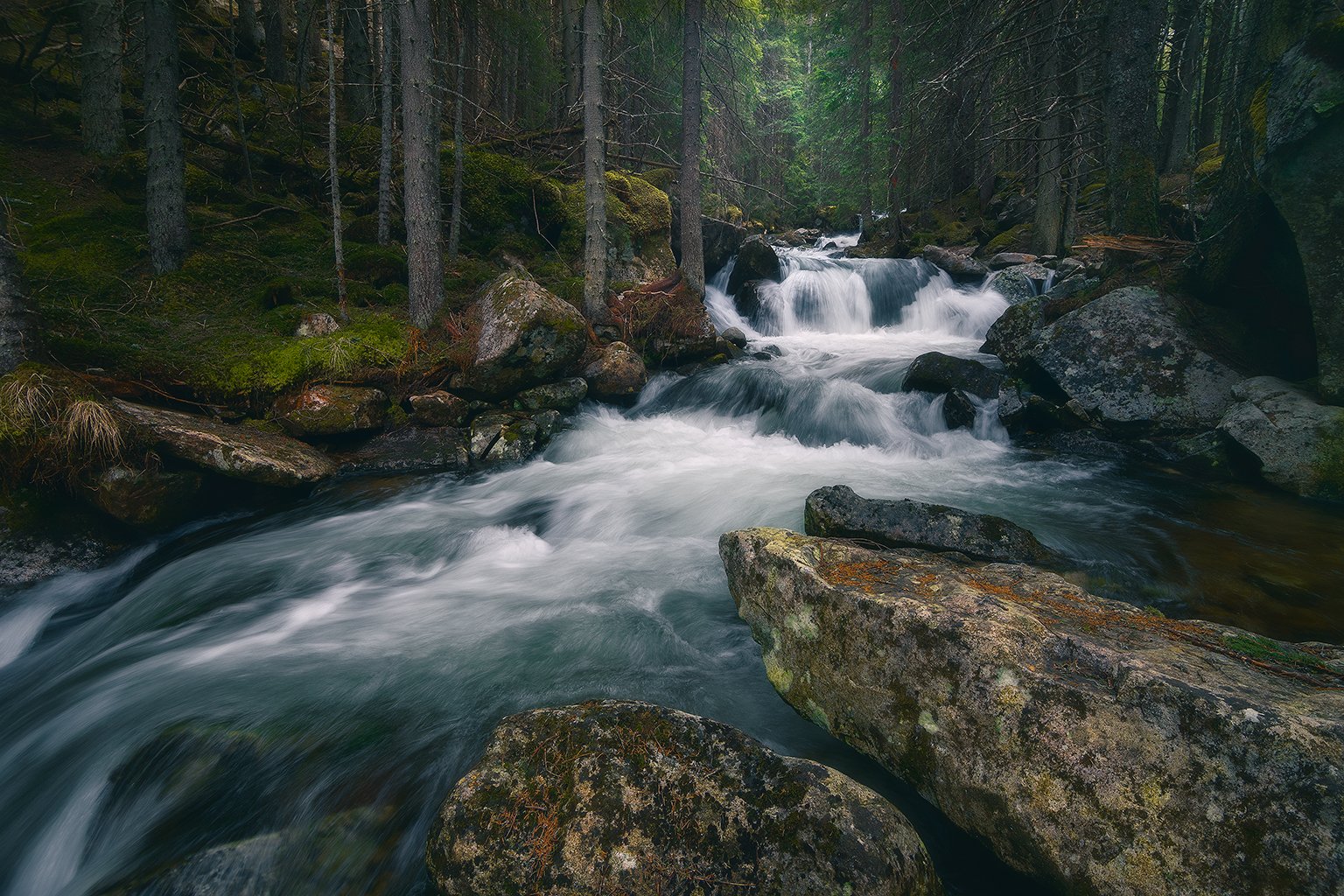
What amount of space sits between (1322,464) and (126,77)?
796 inches

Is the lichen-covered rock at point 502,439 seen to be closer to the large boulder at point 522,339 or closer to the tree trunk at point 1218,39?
the large boulder at point 522,339

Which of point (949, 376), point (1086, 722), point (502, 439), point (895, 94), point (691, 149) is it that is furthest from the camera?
point (895, 94)

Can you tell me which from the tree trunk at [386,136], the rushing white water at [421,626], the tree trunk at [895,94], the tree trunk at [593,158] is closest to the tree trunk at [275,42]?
the tree trunk at [386,136]

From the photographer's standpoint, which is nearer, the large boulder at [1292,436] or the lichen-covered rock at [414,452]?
the large boulder at [1292,436]

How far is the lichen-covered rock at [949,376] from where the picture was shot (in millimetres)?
8586

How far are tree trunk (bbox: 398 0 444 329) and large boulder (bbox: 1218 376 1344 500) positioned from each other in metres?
10.3

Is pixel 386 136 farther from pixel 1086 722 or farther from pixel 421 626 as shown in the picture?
pixel 1086 722

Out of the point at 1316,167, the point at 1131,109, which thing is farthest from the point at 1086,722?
the point at 1131,109

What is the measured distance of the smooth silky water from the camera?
308cm

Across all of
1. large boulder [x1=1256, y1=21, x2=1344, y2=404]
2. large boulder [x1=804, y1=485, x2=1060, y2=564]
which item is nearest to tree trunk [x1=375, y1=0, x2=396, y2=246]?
large boulder [x1=804, y1=485, x2=1060, y2=564]

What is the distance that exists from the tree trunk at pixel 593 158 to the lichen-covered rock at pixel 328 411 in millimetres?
4410

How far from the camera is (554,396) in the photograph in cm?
912

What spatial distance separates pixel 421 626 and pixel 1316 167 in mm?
8651

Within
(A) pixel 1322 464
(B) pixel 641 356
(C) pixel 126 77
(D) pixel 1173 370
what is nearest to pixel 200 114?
(C) pixel 126 77
